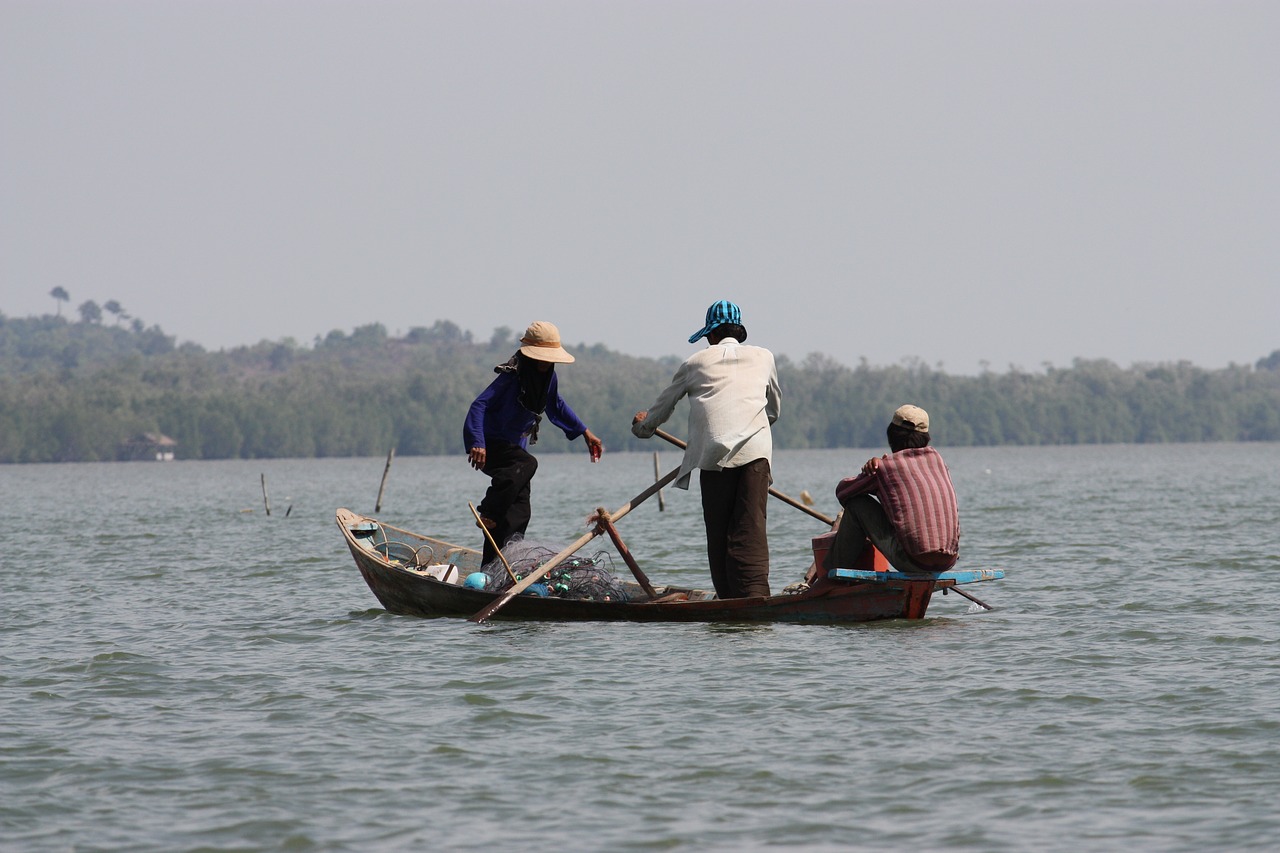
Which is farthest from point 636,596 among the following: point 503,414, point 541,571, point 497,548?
point 503,414

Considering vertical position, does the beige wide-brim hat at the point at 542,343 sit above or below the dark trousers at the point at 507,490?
above

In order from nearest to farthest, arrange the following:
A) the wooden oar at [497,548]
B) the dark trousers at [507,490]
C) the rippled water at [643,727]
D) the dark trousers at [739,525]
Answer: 1. the rippled water at [643,727]
2. the dark trousers at [739,525]
3. the wooden oar at [497,548]
4. the dark trousers at [507,490]

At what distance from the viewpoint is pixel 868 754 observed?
7.84m

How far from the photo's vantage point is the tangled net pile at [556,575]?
12.5 metres

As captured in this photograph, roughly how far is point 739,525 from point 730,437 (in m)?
0.70

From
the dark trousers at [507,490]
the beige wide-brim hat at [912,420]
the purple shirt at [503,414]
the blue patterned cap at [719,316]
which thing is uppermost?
the blue patterned cap at [719,316]

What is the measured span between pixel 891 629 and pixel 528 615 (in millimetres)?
2900

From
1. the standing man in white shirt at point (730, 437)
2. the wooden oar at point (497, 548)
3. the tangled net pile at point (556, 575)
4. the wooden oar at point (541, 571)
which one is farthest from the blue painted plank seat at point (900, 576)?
the wooden oar at point (497, 548)

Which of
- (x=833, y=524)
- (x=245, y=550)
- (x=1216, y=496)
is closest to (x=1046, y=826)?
(x=833, y=524)

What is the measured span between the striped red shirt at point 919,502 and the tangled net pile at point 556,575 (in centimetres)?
258

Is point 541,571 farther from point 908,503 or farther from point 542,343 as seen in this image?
point 908,503

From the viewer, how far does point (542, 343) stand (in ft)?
40.5

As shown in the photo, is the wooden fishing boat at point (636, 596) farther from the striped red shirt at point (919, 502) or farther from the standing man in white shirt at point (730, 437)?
the standing man in white shirt at point (730, 437)

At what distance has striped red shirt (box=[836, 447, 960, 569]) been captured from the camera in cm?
1084
